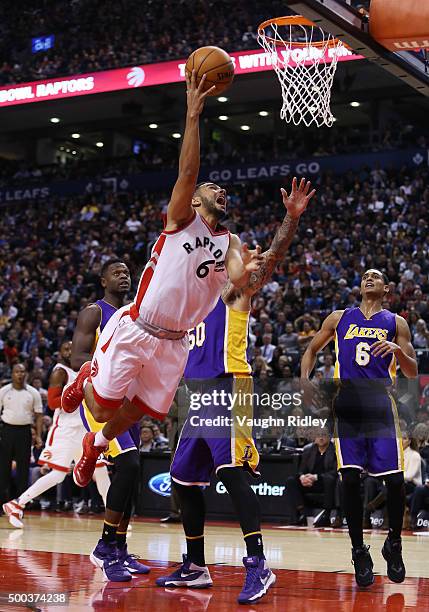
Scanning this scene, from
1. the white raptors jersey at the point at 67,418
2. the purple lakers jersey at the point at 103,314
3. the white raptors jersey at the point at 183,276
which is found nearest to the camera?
the white raptors jersey at the point at 183,276

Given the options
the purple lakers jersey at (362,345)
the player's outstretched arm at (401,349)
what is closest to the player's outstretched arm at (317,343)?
the purple lakers jersey at (362,345)

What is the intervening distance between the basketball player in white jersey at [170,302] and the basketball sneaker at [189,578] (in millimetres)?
993

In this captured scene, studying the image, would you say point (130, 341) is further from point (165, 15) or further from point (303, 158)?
point (165, 15)

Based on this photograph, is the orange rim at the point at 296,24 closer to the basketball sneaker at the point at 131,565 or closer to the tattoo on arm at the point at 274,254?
the tattoo on arm at the point at 274,254

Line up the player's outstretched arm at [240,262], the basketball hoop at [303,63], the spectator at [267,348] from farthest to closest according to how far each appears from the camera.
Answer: the spectator at [267,348] < the basketball hoop at [303,63] < the player's outstretched arm at [240,262]

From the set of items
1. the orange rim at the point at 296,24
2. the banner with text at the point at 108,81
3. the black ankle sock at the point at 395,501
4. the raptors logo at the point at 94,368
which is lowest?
the black ankle sock at the point at 395,501

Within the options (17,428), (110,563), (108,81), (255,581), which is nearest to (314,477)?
(17,428)

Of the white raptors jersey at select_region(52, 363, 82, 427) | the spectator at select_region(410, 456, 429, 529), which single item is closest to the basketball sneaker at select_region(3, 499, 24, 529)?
the white raptors jersey at select_region(52, 363, 82, 427)

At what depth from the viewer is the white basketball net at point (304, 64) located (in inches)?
363

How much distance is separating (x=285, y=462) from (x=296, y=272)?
8865 mm

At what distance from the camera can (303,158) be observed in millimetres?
26047

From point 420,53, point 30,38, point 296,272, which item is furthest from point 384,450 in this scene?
point 30,38

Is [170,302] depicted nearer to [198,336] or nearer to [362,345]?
[198,336]

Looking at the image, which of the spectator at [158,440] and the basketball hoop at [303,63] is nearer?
the basketball hoop at [303,63]
